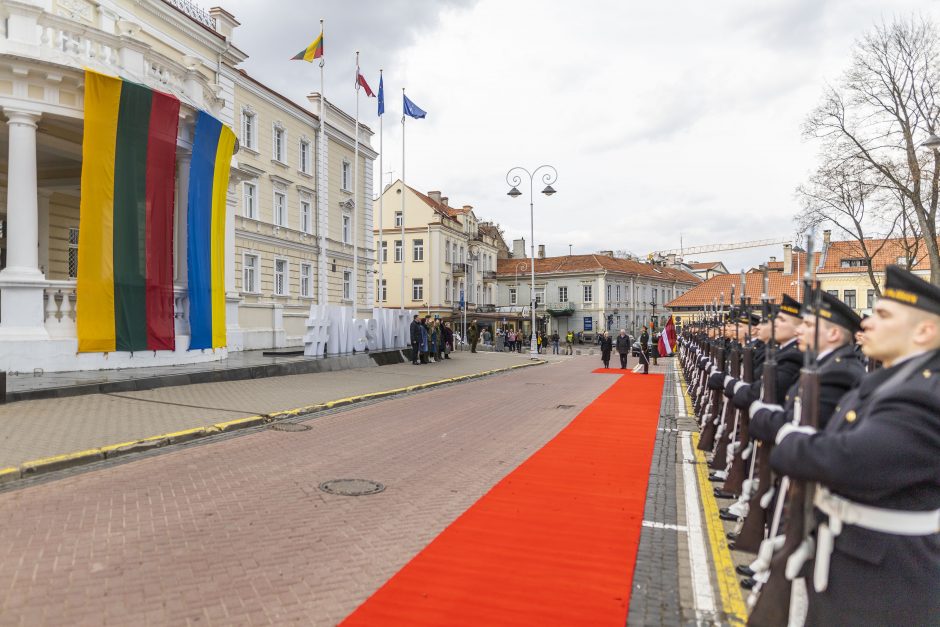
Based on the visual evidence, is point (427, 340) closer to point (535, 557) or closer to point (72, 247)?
point (72, 247)

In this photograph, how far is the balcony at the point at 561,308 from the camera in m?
75.9

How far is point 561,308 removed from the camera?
7681 centimetres

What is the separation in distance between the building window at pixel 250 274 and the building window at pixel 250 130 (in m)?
5.34

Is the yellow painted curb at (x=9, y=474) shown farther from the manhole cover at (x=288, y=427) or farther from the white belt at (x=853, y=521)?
the white belt at (x=853, y=521)

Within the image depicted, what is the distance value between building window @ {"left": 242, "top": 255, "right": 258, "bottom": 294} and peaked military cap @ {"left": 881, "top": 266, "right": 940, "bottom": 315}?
30767 millimetres

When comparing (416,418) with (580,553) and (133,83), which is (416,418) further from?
(133,83)

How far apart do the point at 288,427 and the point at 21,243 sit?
8.52 meters

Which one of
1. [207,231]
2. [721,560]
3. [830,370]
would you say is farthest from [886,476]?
[207,231]

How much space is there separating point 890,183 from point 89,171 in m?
31.7

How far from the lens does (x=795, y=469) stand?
238 centimetres

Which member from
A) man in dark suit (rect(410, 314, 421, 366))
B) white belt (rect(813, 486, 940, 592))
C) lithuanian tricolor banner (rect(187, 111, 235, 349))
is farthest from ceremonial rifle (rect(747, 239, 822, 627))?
man in dark suit (rect(410, 314, 421, 366))

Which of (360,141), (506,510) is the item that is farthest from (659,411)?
(360,141)

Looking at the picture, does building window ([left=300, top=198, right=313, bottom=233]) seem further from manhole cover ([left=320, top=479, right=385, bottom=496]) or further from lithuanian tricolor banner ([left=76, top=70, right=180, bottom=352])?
manhole cover ([left=320, top=479, right=385, bottom=496])

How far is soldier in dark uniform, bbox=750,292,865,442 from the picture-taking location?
344 cm
